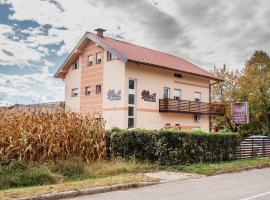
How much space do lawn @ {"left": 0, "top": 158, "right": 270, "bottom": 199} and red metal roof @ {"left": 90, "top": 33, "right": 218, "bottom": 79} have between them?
55.5 ft

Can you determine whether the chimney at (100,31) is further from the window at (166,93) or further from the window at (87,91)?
the window at (166,93)

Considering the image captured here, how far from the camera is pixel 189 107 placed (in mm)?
36250

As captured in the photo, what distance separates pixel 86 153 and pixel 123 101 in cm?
1694

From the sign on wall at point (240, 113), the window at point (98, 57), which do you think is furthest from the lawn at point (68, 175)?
the window at point (98, 57)

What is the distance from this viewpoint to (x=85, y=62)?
35.9 meters

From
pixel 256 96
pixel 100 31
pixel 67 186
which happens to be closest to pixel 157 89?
pixel 100 31

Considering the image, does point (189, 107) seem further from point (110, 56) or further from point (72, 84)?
point (72, 84)

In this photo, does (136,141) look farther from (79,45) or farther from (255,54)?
(255,54)

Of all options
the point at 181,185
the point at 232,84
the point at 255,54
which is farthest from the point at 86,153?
the point at 255,54

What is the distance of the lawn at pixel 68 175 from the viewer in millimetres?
9734

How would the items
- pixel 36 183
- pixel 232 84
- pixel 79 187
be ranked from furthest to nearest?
pixel 232 84 < pixel 36 183 < pixel 79 187

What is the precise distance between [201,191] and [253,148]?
12.7 m

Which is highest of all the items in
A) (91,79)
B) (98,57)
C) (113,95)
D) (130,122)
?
(98,57)

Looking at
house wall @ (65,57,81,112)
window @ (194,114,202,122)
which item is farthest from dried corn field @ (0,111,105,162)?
window @ (194,114,202,122)
